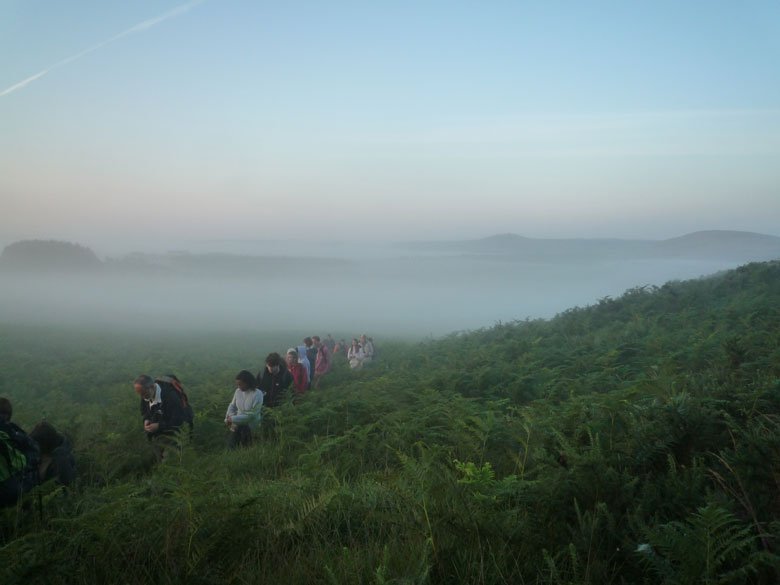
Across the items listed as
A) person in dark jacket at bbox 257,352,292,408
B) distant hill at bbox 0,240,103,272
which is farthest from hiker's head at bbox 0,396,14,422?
distant hill at bbox 0,240,103,272

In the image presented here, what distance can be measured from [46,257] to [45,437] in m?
186

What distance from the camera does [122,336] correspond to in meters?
35.5

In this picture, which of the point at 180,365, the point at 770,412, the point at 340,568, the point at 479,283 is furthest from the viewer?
the point at 479,283

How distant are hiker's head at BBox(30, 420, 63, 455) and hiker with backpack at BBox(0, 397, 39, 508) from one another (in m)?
0.83

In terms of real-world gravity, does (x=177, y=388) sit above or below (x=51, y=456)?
above

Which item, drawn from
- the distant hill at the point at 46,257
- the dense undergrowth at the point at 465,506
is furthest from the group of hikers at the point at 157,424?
the distant hill at the point at 46,257

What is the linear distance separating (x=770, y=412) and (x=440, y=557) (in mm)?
3732

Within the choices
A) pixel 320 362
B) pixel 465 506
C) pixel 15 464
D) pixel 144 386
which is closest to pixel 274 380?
pixel 144 386

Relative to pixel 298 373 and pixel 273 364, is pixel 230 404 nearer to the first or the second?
pixel 273 364

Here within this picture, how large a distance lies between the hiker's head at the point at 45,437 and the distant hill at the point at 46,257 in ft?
573

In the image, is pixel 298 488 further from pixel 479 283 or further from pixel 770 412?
pixel 479 283

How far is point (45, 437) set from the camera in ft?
20.6

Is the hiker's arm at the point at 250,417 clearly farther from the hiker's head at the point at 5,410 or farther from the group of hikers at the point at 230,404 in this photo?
the hiker's head at the point at 5,410

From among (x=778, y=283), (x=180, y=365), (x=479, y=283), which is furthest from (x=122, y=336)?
(x=479, y=283)
